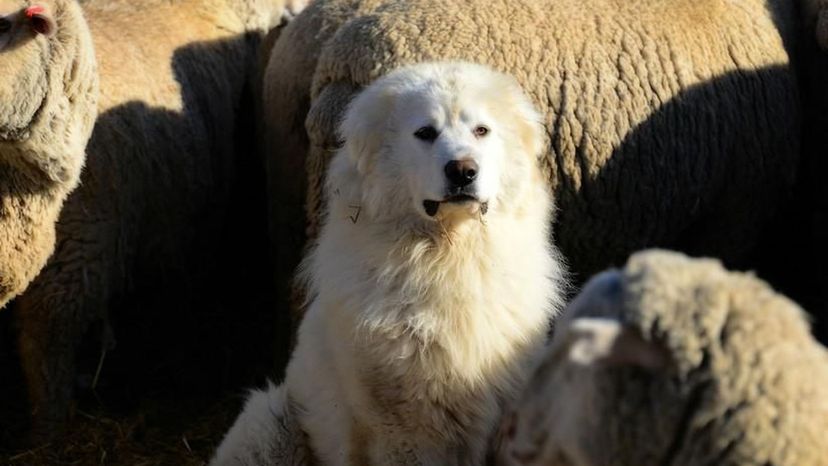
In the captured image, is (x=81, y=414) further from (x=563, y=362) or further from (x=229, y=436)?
→ (x=563, y=362)

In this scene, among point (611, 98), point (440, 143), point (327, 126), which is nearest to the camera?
point (440, 143)

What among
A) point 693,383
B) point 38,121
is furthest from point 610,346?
point 38,121

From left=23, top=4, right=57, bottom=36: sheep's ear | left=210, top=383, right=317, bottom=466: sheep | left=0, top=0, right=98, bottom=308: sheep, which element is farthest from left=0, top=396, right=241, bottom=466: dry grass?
left=23, top=4, right=57, bottom=36: sheep's ear

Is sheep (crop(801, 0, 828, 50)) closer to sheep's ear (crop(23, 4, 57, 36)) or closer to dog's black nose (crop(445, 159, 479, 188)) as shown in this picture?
dog's black nose (crop(445, 159, 479, 188))

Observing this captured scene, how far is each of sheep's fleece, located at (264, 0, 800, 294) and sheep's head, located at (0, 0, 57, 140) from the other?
118cm

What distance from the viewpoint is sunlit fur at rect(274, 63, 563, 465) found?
4293 mm

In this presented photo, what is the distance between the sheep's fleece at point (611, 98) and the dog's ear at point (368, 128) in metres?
0.92

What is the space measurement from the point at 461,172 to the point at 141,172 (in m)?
2.45

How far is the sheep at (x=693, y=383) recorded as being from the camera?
270cm

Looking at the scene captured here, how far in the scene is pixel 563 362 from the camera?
110 inches

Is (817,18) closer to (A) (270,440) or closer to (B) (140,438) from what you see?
(A) (270,440)

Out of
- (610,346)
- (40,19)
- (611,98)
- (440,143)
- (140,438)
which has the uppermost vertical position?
(40,19)

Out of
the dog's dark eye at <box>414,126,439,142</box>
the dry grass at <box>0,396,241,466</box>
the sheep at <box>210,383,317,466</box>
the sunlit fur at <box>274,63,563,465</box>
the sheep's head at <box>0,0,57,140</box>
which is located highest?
the sheep's head at <box>0,0,57,140</box>

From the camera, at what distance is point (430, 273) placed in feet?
14.3
